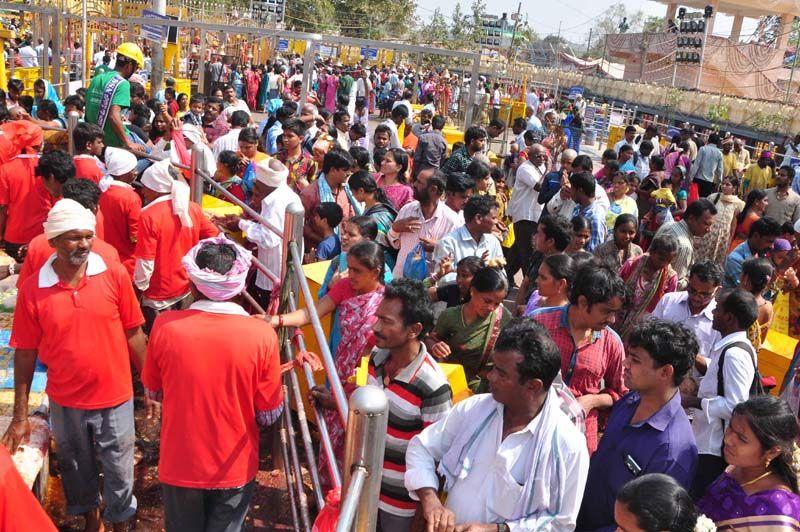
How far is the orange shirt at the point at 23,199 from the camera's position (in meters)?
5.86

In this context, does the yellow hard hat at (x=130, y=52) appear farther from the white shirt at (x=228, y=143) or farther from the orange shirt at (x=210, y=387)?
the orange shirt at (x=210, y=387)

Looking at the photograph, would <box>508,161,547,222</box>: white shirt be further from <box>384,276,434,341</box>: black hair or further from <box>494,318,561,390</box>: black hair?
<box>494,318,561,390</box>: black hair

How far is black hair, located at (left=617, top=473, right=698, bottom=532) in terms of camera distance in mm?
2199

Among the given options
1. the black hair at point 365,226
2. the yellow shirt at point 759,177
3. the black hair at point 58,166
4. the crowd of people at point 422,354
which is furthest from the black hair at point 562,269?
the yellow shirt at point 759,177

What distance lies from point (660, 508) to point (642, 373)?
78cm

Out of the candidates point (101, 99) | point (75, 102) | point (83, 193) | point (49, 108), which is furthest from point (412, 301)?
point (49, 108)

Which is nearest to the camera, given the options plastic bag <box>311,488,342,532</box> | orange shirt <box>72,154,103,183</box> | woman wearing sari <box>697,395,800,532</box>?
plastic bag <box>311,488,342,532</box>

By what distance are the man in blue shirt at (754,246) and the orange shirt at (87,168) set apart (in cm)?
533

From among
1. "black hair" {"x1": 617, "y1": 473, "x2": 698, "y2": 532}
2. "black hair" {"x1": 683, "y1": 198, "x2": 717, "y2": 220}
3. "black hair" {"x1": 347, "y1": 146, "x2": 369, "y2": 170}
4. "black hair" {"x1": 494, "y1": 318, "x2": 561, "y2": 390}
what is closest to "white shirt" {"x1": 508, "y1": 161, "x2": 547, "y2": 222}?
"black hair" {"x1": 347, "y1": 146, "x2": 369, "y2": 170}

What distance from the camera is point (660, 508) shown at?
86.7 inches

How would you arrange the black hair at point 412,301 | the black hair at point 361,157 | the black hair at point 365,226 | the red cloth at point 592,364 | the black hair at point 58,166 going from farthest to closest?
1. the black hair at point 361,157
2. the black hair at point 58,166
3. the black hair at point 365,226
4. the red cloth at point 592,364
5. the black hair at point 412,301

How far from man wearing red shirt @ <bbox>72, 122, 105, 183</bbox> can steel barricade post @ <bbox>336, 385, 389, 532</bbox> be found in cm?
493

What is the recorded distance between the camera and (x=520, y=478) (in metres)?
2.40

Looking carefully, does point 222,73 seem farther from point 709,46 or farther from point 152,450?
point 709,46
